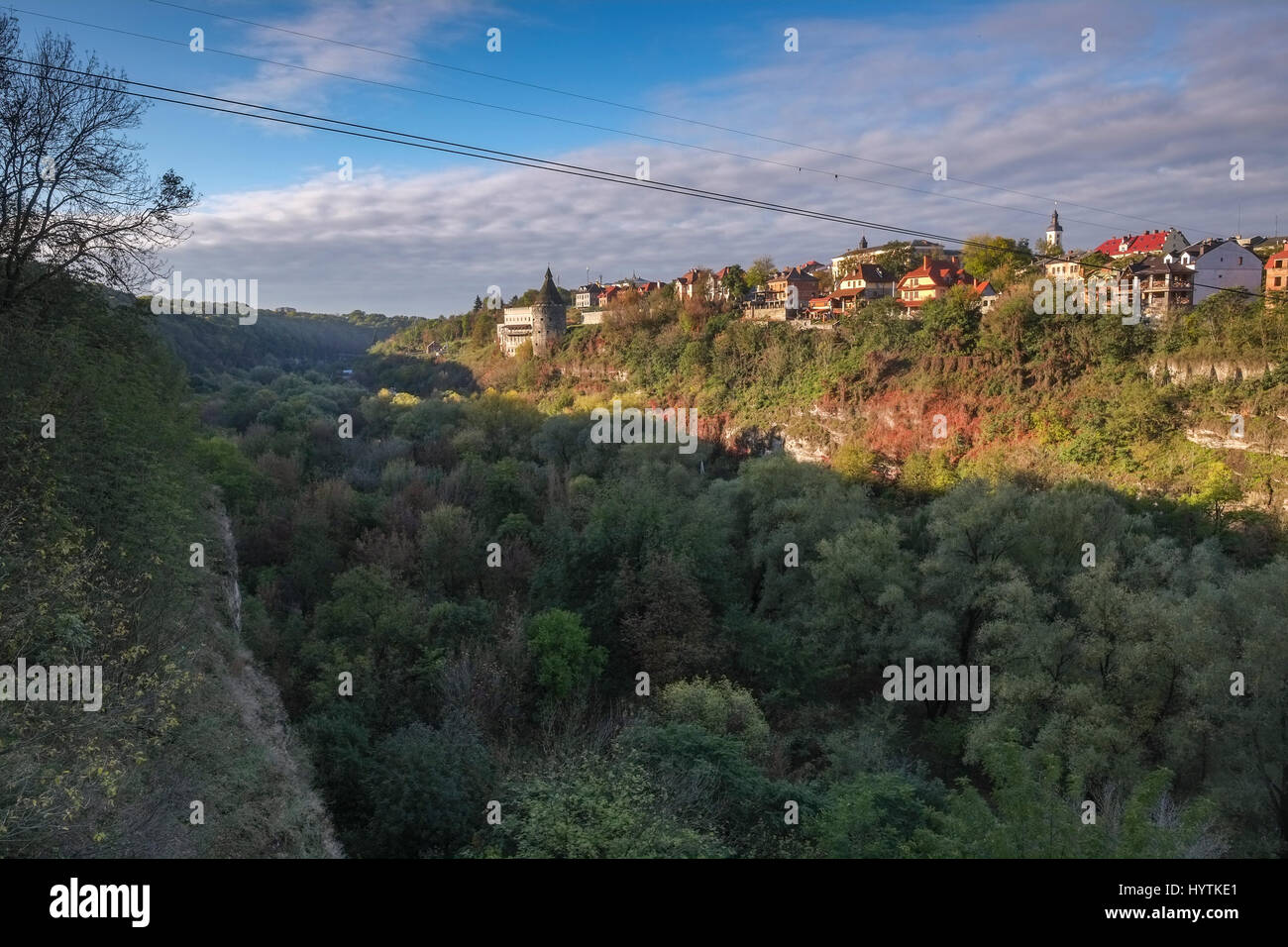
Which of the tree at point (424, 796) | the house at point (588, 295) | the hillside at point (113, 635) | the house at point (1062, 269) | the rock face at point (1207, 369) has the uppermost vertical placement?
the house at point (588, 295)

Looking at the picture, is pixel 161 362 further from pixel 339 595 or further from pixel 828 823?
pixel 828 823

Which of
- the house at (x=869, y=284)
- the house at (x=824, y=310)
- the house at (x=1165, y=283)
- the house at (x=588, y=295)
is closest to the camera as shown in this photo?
the house at (x=1165, y=283)

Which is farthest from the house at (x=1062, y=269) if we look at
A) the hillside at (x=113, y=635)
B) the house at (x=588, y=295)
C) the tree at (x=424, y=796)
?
the house at (x=588, y=295)

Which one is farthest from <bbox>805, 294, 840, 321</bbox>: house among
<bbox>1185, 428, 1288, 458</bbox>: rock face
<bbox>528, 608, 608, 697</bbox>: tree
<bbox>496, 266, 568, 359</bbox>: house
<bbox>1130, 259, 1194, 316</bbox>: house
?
<bbox>528, 608, 608, 697</bbox>: tree

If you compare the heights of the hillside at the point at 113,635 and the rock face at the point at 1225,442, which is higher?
the rock face at the point at 1225,442

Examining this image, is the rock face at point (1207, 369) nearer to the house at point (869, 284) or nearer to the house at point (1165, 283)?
the house at point (1165, 283)
